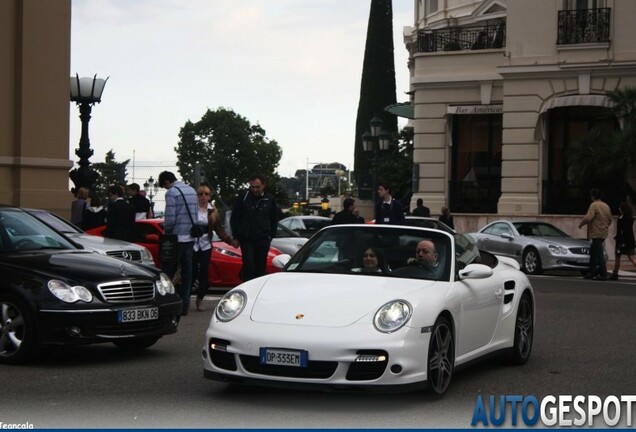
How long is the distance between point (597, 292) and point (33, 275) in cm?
1320

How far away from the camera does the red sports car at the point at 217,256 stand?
64.0ft

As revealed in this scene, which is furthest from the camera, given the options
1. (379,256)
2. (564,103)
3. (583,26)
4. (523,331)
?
(564,103)

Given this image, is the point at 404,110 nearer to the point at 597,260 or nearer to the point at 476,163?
the point at 476,163

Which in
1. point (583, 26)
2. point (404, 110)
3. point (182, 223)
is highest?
point (583, 26)

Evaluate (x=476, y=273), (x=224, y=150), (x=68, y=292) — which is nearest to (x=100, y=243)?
(x=68, y=292)

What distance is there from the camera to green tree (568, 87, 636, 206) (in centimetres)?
3369

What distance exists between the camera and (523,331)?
11.2 m

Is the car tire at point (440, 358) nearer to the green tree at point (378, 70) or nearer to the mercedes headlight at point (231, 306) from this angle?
the mercedes headlight at point (231, 306)

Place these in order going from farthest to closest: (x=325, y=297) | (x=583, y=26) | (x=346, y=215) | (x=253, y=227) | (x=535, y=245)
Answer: (x=583, y=26) → (x=535, y=245) → (x=346, y=215) → (x=253, y=227) → (x=325, y=297)

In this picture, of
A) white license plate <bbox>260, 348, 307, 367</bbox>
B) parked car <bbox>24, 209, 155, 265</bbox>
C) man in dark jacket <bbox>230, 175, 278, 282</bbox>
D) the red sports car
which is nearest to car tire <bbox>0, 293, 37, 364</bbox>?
white license plate <bbox>260, 348, 307, 367</bbox>

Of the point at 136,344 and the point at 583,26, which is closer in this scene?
the point at 136,344

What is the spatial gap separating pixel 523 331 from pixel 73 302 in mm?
4146

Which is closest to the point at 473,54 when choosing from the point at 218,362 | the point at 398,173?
the point at 398,173

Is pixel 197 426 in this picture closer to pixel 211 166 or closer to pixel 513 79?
pixel 513 79
